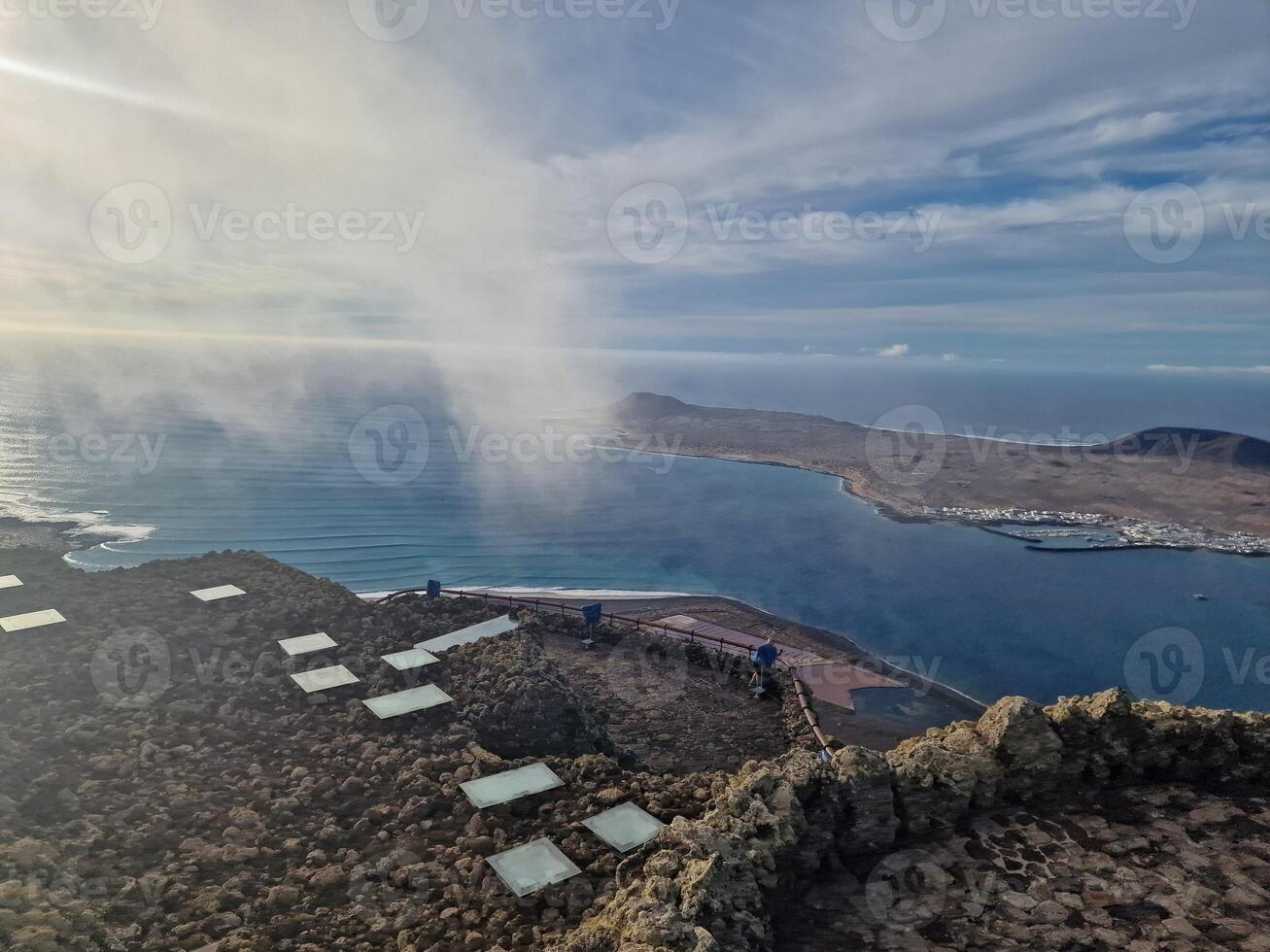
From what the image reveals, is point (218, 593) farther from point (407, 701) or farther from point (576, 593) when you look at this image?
point (576, 593)

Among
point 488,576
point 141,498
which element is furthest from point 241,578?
point 141,498

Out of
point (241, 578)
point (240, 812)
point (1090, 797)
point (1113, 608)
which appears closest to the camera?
point (1090, 797)

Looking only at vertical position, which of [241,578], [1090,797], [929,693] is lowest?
[929,693]

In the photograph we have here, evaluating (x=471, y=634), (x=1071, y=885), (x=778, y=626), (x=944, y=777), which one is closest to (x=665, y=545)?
(x=778, y=626)

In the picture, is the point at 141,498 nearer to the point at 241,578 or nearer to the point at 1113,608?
the point at 241,578

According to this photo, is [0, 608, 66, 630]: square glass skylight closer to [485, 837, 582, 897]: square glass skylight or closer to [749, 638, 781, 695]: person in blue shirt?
[485, 837, 582, 897]: square glass skylight

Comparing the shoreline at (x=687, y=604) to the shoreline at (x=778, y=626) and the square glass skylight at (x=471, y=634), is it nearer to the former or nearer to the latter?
the shoreline at (x=778, y=626)
